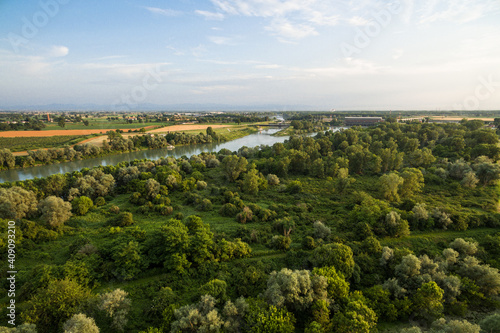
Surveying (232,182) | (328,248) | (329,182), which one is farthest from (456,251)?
(232,182)

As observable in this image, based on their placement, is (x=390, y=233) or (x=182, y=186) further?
(x=182, y=186)

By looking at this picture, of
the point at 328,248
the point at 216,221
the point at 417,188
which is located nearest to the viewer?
the point at 328,248

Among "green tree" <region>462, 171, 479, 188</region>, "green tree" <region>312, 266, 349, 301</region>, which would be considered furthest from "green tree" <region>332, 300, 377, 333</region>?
"green tree" <region>462, 171, 479, 188</region>

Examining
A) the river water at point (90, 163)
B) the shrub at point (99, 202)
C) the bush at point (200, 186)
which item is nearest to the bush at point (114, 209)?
the shrub at point (99, 202)

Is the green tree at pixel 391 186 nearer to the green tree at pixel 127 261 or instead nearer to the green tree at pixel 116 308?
the green tree at pixel 127 261

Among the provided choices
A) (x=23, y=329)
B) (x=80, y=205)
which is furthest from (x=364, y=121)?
(x=23, y=329)

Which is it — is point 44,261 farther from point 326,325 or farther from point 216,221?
point 326,325

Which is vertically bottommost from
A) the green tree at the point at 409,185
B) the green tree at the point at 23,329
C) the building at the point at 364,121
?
the green tree at the point at 23,329
